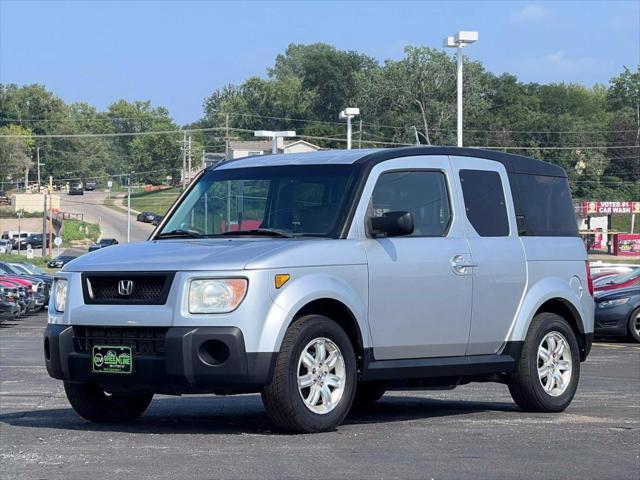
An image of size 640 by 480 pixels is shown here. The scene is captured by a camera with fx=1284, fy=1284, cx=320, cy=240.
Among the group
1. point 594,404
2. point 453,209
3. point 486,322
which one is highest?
point 453,209

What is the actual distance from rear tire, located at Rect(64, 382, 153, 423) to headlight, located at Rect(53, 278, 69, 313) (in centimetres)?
67

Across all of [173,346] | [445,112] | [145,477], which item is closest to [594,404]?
[173,346]

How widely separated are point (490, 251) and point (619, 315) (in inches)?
546

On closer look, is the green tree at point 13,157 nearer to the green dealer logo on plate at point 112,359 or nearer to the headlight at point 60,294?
the headlight at point 60,294

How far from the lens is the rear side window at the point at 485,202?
34.4 feet

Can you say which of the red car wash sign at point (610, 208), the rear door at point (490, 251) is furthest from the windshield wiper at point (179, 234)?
the red car wash sign at point (610, 208)

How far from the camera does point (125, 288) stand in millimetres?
8977

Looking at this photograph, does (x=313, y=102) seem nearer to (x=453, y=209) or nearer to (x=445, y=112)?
(x=445, y=112)

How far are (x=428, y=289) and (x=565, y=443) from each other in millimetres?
1754

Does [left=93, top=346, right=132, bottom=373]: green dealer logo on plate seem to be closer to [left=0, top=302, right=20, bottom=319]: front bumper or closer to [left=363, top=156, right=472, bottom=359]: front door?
[left=363, top=156, right=472, bottom=359]: front door

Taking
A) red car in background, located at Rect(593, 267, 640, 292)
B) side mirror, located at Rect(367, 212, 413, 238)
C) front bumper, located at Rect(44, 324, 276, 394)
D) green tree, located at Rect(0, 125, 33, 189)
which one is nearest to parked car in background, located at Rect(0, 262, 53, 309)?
red car in background, located at Rect(593, 267, 640, 292)

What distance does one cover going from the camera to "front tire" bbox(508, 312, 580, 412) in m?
10.6

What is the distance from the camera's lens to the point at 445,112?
309 feet

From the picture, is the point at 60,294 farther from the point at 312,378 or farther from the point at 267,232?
the point at 312,378
